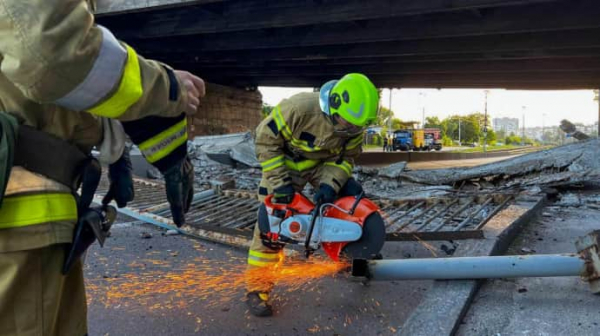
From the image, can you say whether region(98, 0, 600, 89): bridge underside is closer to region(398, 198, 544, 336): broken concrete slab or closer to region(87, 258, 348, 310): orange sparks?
region(398, 198, 544, 336): broken concrete slab

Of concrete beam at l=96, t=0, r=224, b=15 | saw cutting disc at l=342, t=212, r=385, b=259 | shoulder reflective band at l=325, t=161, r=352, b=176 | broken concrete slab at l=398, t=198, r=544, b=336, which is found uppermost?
concrete beam at l=96, t=0, r=224, b=15

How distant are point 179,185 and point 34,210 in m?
0.48

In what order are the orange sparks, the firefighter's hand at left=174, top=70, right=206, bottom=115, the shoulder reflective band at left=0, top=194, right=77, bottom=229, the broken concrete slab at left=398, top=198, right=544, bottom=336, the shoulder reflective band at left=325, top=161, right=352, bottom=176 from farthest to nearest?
the shoulder reflective band at left=325, top=161, right=352, bottom=176 → the orange sparks → the broken concrete slab at left=398, top=198, right=544, bottom=336 → the firefighter's hand at left=174, top=70, right=206, bottom=115 → the shoulder reflective band at left=0, top=194, right=77, bottom=229

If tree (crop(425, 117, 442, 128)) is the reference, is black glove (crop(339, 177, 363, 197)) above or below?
below

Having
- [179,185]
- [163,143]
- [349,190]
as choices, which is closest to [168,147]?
[163,143]

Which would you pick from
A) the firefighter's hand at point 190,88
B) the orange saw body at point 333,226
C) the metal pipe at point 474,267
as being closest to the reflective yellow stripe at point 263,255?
the orange saw body at point 333,226

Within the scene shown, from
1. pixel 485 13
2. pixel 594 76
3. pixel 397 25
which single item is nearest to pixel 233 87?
pixel 397 25

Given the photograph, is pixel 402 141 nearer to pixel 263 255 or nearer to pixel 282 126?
pixel 282 126

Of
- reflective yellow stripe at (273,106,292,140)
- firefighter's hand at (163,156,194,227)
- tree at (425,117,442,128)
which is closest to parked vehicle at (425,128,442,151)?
tree at (425,117,442,128)

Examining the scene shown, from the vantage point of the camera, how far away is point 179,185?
148 centimetres

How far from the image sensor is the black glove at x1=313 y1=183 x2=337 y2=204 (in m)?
2.73

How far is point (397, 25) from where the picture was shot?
26.7 ft

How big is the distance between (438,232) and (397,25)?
5822 mm

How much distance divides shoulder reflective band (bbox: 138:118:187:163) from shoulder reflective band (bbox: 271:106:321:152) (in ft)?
5.01
